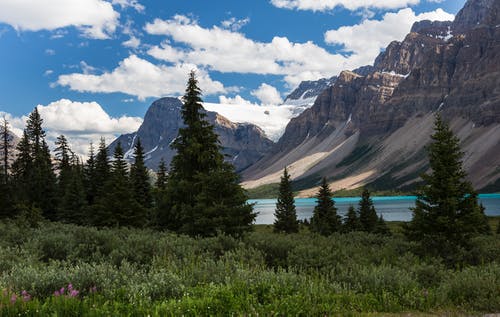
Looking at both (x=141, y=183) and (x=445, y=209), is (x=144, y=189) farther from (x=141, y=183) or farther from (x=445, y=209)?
(x=445, y=209)

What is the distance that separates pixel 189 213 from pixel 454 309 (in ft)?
59.8

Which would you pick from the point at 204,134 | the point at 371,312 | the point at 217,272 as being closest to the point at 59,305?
the point at 217,272

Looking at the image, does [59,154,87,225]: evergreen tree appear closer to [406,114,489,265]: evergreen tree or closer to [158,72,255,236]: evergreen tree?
[158,72,255,236]: evergreen tree

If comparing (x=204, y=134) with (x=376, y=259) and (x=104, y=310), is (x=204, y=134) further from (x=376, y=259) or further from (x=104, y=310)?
(x=104, y=310)

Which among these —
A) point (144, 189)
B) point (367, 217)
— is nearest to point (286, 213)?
point (367, 217)

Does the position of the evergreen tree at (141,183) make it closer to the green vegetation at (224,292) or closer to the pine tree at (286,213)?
the pine tree at (286,213)

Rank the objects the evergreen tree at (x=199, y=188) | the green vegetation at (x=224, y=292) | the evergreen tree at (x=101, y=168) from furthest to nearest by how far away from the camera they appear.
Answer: the evergreen tree at (x=101, y=168) → the evergreen tree at (x=199, y=188) → the green vegetation at (x=224, y=292)

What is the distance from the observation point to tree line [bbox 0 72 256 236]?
21.8 m

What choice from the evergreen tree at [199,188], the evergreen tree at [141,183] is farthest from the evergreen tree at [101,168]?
the evergreen tree at [199,188]

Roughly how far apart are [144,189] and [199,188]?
952 inches

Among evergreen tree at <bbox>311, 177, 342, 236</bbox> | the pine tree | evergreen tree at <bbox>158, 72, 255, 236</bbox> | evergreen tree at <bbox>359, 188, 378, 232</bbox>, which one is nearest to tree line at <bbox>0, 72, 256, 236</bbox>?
evergreen tree at <bbox>158, 72, 255, 236</bbox>

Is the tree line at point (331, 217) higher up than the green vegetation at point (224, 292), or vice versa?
the green vegetation at point (224, 292)

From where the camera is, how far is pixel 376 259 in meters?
13.9

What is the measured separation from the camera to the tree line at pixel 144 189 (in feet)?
71.4
